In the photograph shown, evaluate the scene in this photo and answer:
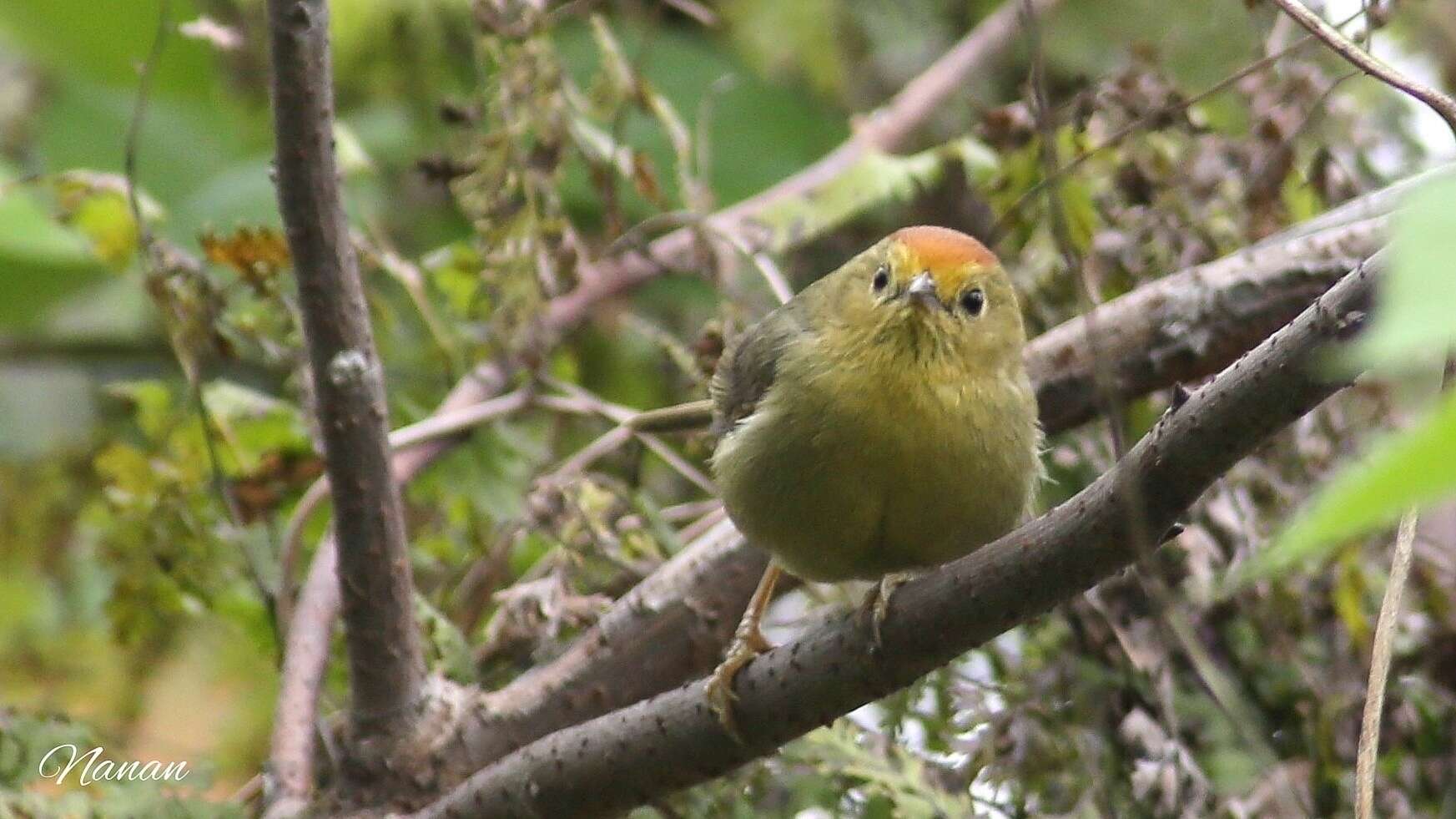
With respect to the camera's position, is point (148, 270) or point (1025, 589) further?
point (148, 270)

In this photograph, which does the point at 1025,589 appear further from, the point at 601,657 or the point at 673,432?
the point at 673,432

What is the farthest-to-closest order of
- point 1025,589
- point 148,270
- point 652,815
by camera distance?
point 148,270
point 652,815
point 1025,589

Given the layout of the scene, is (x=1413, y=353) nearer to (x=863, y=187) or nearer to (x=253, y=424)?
(x=863, y=187)

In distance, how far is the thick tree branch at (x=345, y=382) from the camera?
8.01ft

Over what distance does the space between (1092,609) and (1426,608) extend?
2.67ft

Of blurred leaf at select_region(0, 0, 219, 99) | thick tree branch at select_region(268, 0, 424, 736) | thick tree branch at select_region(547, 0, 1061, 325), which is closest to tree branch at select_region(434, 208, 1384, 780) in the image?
thick tree branch at select_region(268, 0, 424, 736)

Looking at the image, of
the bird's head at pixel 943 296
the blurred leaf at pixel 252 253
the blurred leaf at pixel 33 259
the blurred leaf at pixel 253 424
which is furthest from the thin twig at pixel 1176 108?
the blurred leaf at pixel 33 259

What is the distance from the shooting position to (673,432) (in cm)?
384

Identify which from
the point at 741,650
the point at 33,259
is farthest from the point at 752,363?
the point at 33,259

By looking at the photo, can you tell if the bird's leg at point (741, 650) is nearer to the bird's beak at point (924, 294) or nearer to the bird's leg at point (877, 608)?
the bird's leg at point (877, 608)

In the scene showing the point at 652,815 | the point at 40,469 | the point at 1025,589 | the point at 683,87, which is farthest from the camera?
the point at 683,87

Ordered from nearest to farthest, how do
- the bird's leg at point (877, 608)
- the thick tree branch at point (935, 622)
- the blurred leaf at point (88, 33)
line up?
the thick tree branch at point (935, 622), the bird's leg at point (877, 608), the blurred leaf at point (88, 33)

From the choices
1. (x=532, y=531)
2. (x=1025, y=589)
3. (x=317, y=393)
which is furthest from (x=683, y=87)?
(x=1025, y=589)

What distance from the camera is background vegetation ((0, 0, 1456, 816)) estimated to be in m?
3.28
